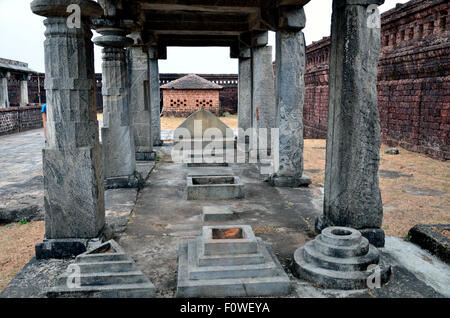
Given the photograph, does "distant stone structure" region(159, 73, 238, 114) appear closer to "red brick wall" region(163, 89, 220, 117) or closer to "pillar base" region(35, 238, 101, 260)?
"red brick wall" region(163, 89, 220, 117)

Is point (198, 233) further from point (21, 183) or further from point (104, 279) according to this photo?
point (21, 183)

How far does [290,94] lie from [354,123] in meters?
2.85

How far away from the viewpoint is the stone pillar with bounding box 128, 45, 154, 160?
30.7 ft

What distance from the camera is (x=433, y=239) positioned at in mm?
4020

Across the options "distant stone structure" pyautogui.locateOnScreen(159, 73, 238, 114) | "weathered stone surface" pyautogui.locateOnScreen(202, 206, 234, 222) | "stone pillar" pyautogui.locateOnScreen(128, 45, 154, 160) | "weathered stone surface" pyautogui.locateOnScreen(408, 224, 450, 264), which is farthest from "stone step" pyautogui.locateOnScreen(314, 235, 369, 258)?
"distant stone structure" pyautogui.locateOnScreen(159, 73, 238, 114)

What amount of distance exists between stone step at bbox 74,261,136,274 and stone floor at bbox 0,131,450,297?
0.29m

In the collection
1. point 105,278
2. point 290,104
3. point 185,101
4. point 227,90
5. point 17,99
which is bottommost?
point 105,278

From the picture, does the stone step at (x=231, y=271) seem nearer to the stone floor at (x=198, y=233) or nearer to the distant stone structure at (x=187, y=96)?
the stone floor at (x=198, y=233)

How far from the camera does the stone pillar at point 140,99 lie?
30.7ft

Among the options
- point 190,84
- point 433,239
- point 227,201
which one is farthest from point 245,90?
point 190,84

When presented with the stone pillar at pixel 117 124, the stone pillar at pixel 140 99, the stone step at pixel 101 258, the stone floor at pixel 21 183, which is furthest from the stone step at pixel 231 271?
the stone pillar at pixel 140 99

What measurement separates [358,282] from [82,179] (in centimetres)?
275
